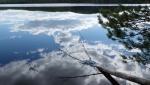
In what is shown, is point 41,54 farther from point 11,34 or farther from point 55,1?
point 55,1

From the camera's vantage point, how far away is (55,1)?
151500 millimetres

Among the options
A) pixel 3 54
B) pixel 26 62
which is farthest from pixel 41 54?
pixel 3 54

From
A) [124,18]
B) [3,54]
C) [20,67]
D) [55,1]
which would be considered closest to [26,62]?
[20,67]

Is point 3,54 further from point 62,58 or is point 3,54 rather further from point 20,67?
point 62,58

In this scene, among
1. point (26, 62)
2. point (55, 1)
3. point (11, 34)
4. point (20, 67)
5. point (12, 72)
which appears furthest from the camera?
point (55, 1)

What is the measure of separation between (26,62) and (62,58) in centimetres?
338

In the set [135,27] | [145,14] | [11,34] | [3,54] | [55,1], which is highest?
[145,14]

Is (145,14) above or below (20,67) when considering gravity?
above

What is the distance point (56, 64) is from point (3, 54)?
6500 millimetres

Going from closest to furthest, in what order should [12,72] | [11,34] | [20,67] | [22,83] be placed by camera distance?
[22,83], [12,72], [20,67], [11,34]

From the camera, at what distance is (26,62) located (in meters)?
15.9

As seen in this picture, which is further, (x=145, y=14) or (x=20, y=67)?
(x=20, y=67)

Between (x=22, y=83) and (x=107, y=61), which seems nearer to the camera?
(x=22, y=83)

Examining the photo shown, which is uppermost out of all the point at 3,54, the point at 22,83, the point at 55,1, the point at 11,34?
the point at 22,83
